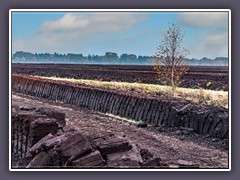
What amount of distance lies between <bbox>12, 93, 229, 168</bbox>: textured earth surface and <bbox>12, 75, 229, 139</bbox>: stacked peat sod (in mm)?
196

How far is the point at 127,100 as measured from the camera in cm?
1165

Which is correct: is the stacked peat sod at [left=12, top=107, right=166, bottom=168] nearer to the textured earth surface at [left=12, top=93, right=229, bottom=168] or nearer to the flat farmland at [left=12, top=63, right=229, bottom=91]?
the textured earth surface at [left=12, top=93, right=229, bottom=168]

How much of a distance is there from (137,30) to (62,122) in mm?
2257

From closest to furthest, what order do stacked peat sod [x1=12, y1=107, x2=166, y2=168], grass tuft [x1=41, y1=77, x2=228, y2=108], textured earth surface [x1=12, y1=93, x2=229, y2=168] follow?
stacked peat sod [x1=12, y1=107, x2=166, y2=168]
textured earth surface [x1=12, y1=93, x2=229, y2=168]
grass tuft [x1=41, y1=77, x2=228, y2=108]

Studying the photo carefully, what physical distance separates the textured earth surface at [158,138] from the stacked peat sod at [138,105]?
0.20 m

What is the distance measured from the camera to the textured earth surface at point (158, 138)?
9.02m

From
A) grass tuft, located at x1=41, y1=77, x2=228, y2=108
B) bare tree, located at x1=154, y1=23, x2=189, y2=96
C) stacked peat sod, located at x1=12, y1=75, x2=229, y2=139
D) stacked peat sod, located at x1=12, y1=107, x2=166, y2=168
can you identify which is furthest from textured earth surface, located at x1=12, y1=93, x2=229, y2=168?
bare tree, located at x1=154, y1=23, x2=189, y2=96

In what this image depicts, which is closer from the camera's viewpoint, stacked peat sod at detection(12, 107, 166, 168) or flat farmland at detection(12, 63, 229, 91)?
stacked peat sod at detection(12, 107, 166, 168)

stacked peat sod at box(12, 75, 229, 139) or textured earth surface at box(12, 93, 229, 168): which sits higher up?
stacked peat sod at box(12, 75, 229, 139)

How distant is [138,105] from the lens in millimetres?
11422

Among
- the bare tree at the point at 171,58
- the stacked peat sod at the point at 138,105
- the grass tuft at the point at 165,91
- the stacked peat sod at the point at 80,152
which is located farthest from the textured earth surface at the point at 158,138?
the bare tree at the point at 171,58

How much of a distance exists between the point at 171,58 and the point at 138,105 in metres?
1.64

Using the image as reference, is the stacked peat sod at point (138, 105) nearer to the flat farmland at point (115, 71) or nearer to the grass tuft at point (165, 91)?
the grass tuft at point (165, 91)

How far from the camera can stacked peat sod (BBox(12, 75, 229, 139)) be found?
10438 millimetres
